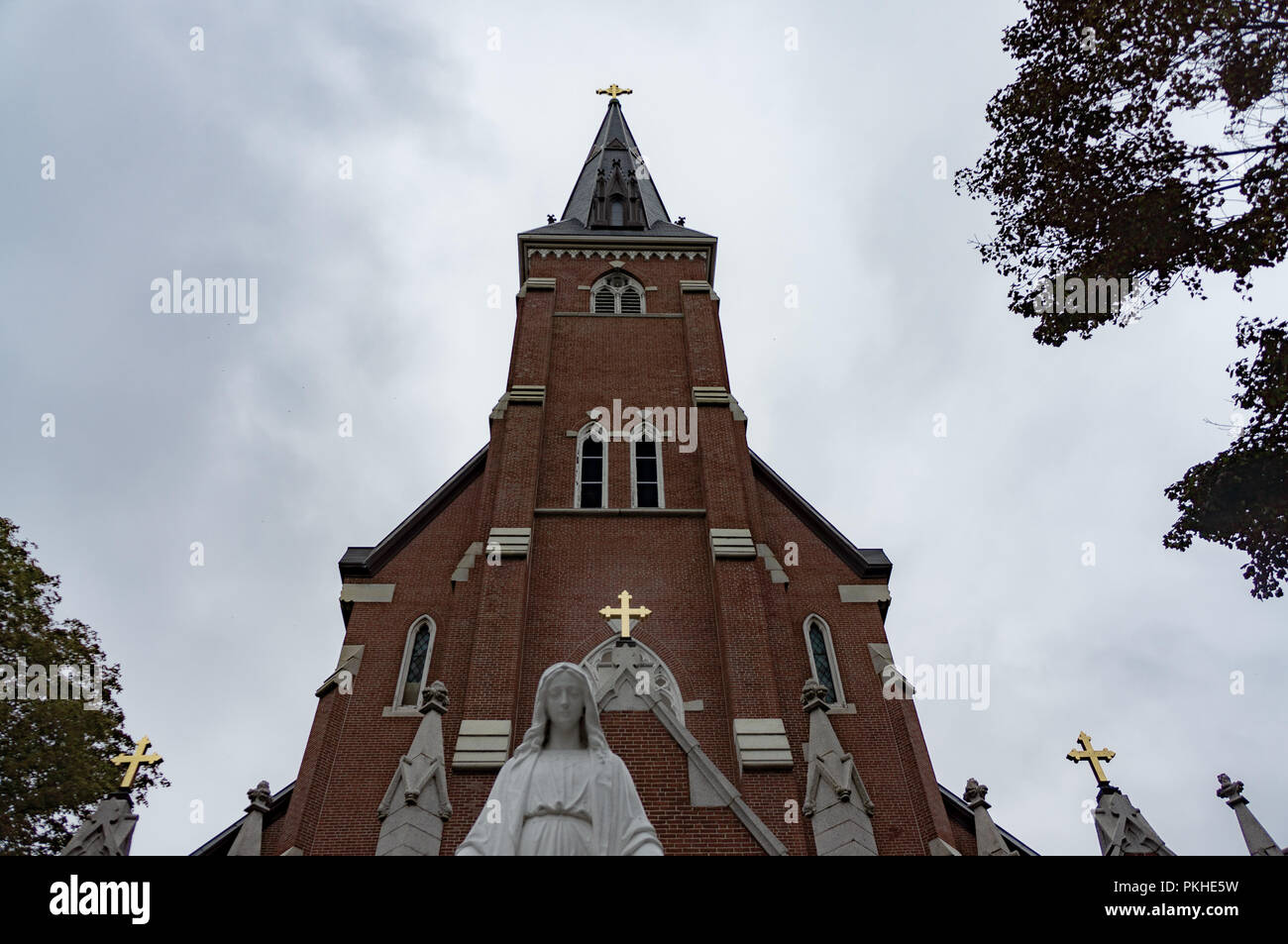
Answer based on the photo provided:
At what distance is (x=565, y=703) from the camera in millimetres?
5879

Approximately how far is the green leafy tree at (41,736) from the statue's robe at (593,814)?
12.7 m

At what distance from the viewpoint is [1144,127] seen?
34.6ft

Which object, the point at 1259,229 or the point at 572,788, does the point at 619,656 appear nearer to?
the point at 572,788

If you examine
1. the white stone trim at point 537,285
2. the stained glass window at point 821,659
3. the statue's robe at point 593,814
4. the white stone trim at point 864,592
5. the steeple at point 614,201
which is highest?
the steeple at point 614,201

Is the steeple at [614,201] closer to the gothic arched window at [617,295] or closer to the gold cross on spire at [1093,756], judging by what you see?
the gothic arched window at [617,295]

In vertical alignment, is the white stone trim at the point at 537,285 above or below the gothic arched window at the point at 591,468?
above

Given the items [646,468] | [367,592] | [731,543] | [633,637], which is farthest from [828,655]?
[367,592]

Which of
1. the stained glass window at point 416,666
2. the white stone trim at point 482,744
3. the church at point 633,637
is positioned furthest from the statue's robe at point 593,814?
the stained glass window at point 416,666

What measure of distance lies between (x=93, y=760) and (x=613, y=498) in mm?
10175

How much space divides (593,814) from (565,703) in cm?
69

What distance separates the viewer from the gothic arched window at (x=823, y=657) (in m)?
15.8

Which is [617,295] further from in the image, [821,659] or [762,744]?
[762,744]
